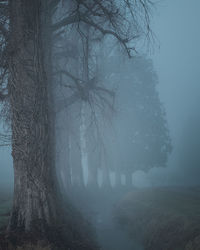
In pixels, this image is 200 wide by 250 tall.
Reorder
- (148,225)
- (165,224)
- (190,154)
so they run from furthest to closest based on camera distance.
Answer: (190,154)
(148,225)
(165,224)

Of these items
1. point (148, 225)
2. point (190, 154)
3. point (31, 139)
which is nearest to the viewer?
point (31, 139)

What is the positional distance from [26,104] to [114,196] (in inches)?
694

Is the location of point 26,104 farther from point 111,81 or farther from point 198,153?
point 198,153

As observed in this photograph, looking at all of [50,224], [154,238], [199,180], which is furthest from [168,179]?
[50,224]

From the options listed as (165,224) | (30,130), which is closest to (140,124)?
(165,224)

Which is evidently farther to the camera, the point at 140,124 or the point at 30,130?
the point at 140,124

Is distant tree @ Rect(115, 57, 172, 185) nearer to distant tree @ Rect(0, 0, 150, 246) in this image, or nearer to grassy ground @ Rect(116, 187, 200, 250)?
grassy ground @ Rect(116, 187, 200, 250)

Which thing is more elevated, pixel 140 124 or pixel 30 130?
pixel 140 124

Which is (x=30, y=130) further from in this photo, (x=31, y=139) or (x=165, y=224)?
(x=165, y=224)

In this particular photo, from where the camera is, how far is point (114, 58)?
72.4 ft

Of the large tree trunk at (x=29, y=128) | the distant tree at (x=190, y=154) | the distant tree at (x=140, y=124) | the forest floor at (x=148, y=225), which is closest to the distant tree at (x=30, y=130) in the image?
the large tree trunk at (x=29, y=128)

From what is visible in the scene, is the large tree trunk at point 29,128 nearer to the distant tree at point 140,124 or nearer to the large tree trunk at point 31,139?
the large tree trunk at point 31,139

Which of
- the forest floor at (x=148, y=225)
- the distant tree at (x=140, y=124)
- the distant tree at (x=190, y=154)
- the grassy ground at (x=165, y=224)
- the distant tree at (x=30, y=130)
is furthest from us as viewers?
the distant tree at (x=190, y=154)

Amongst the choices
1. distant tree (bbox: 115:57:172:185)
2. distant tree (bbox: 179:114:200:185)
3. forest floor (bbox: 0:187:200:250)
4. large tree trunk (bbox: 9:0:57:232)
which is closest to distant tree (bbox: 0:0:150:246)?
large tree trunk (bbox: 9:0:57:232)
